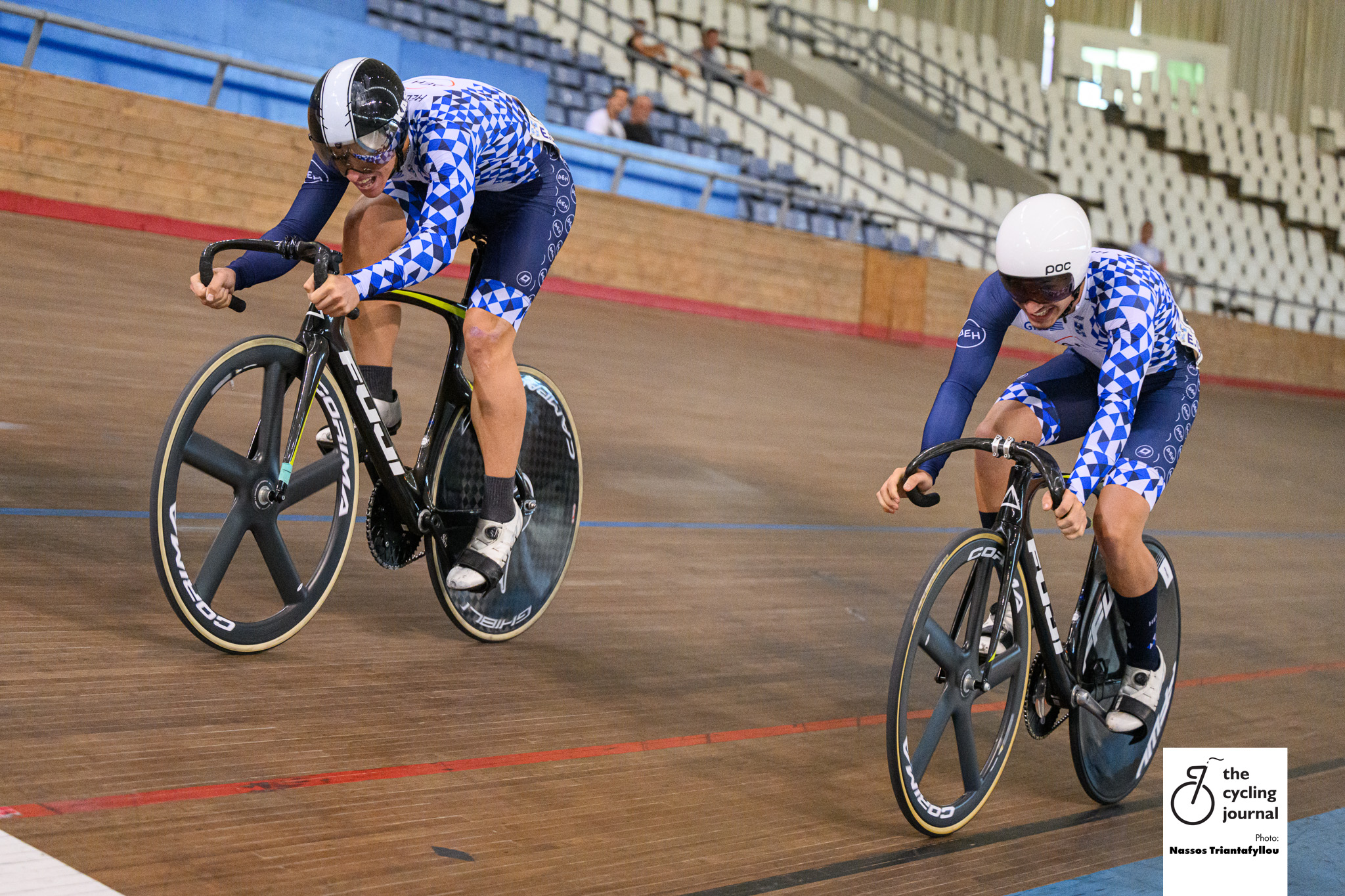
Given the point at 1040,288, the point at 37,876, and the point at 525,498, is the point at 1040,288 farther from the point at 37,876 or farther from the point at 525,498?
the point at 37,876

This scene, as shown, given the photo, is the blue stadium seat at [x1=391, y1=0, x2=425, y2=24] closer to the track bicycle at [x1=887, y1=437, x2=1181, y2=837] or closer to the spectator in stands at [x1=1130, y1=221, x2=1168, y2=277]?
the spectator in stands at [x1=1130, y1=221, x2=1168, y2=277]

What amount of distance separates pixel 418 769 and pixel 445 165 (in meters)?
1.21

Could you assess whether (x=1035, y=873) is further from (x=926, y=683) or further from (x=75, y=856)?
(x=75, y=856)

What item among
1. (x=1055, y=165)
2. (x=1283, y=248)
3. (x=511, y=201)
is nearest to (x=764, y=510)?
(x=511, y=201)

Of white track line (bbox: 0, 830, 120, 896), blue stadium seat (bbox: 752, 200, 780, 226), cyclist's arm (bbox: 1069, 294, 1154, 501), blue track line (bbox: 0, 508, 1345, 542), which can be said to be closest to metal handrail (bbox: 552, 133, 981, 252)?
blue stadium seat (bbox: 752, 200, 780, 226)

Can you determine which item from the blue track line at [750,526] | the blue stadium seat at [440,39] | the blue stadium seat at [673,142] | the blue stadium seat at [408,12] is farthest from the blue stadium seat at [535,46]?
the blue track line at [750,526]

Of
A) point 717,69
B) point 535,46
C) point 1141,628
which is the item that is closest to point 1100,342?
point 1141,628

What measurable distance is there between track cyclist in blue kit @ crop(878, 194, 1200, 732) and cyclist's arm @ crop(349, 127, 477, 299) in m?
1.03

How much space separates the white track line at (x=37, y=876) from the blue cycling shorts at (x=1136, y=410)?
205 cm

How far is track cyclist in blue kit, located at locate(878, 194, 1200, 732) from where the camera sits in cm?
246

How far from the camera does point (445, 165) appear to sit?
2.67m

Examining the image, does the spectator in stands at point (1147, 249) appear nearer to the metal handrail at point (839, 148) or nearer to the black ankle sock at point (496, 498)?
the metal handrail at point (839, 148)

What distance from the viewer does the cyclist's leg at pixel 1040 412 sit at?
9.64 feet

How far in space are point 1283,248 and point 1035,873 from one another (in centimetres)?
1986
